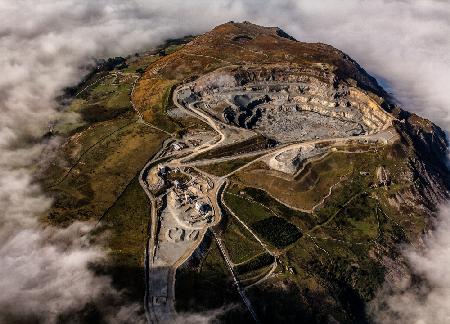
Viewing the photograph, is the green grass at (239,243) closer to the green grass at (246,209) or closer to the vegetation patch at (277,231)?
the vegetation patch at (277,231)

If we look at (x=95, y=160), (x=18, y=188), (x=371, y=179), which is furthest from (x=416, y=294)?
(x=18, y=188)

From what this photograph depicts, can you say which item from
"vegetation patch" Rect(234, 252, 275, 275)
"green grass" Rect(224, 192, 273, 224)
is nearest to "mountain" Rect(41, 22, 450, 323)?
"vegetation patch" Rect(234, 252, 275, 275)

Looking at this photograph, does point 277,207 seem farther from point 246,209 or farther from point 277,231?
point 277,231

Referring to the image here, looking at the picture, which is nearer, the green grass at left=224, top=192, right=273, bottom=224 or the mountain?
the mountain

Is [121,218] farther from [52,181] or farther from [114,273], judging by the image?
[52,181]

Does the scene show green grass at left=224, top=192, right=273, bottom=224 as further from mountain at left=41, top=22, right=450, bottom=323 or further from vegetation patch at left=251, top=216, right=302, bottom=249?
vegetation patch at left=251, top=216, right=302, bottom=249

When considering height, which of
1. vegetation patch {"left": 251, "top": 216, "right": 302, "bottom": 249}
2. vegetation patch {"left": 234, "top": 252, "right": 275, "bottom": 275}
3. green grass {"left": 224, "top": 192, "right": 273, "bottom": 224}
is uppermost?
green grass {"left": 224, "top": 192, "right": 273, "bottom": 224}

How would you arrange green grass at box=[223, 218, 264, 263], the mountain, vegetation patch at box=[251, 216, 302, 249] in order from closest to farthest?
the mountain, green grass at box=[223, 218, 264, 263], vegetation patch at box=[251, 216, 302, 249]

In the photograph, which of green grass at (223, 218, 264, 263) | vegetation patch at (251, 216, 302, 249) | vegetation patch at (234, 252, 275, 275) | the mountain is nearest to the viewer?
the mountain

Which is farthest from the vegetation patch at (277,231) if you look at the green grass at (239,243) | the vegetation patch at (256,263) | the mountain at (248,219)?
the vegetation patch at (256,263)

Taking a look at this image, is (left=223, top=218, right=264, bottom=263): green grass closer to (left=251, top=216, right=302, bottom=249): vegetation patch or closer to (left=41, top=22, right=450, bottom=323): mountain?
(left=41, top=22, right=450, bottom=323): mountain

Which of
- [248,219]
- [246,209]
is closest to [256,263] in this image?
[248,219]

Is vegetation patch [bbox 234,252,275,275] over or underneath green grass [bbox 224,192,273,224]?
underneath
